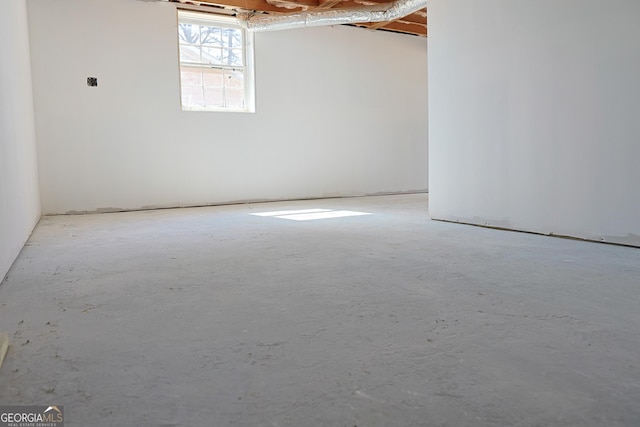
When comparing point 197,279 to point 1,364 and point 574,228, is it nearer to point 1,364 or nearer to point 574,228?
point 1,364

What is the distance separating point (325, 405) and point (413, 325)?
69 centimetres

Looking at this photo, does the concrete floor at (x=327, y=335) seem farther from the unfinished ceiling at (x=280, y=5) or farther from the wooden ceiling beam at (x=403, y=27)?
the wooden ceiling beam at (x=403, y=27)

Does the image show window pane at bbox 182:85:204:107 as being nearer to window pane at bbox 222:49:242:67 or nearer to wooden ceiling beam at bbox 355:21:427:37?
window pane at bbox 222:49:242:67

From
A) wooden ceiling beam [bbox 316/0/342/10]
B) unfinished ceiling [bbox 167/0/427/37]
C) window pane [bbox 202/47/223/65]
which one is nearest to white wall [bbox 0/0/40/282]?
window pane [bbox 202/47/223/65]

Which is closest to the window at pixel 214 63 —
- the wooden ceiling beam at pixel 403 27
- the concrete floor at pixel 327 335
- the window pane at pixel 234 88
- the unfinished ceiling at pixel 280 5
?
the window pane at pixel 234 88

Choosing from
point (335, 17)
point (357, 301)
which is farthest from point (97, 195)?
point (357, 301)

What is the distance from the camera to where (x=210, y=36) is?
684cm

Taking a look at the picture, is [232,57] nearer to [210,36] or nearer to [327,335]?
[210,36]

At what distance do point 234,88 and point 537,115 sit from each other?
4513 millimetres

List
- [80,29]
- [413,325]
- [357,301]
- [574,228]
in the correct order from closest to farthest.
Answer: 1. [413,325]
2. [357,301]
3. [574,228]
4. [80,29]

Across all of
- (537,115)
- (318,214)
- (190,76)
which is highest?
(190,76)

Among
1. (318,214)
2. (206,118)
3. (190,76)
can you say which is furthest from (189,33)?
(318,214)

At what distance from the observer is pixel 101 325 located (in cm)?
185

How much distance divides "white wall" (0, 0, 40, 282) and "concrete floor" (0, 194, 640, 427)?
264mm
